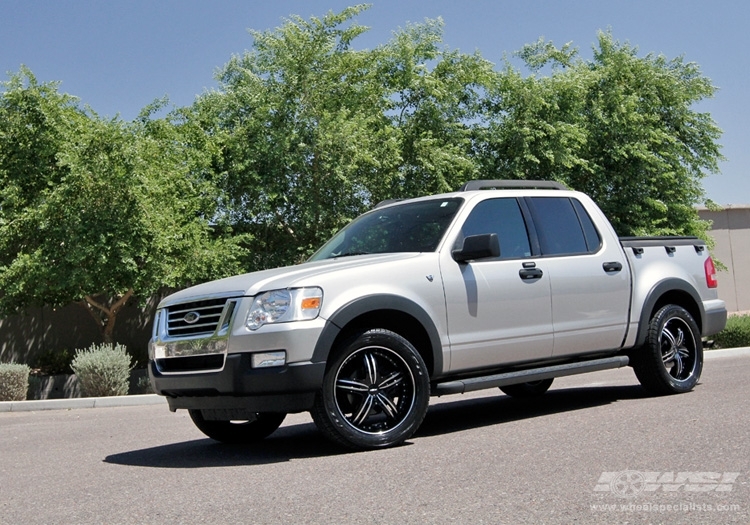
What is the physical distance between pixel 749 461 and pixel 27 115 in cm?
1909

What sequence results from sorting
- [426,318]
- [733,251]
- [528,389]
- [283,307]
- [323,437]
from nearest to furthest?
[283,307], [426,318], [323,437], [528,389], [733,251]

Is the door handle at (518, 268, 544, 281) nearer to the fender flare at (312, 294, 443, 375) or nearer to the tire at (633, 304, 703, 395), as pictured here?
the fender flare at (312, 294, 443, 375)

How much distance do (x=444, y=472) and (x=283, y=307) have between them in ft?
5.73

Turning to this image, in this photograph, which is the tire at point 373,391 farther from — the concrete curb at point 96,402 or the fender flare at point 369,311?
the concrete curb at point 96,402

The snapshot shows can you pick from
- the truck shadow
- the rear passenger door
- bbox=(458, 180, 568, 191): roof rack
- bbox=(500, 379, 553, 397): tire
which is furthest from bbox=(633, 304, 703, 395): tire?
bbox=(458, 180, 568, 191): roof rack

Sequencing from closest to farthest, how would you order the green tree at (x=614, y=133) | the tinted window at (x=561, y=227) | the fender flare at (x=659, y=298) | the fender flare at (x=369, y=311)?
1. the fender flare at (x=369, y=311)
2. the tinted window at (x=561, y=227)
3. the fender flare at (x=659, y=298)
4. the green tree at (x=614, y=133)

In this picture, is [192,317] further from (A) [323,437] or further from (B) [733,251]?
(B) [733,251]

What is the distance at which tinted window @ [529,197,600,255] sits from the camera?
871 cm

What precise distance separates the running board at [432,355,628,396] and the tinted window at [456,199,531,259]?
1.03 m

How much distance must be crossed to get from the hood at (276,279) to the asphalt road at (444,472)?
125 centimetres

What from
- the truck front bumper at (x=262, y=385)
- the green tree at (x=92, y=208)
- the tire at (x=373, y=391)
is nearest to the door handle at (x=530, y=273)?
the tire at (x=373, y=391)

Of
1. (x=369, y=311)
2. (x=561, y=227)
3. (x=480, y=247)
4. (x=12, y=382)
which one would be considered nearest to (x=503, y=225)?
(x=561, y=227)

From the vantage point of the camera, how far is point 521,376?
7969 mm

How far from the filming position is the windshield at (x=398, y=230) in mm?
8059
